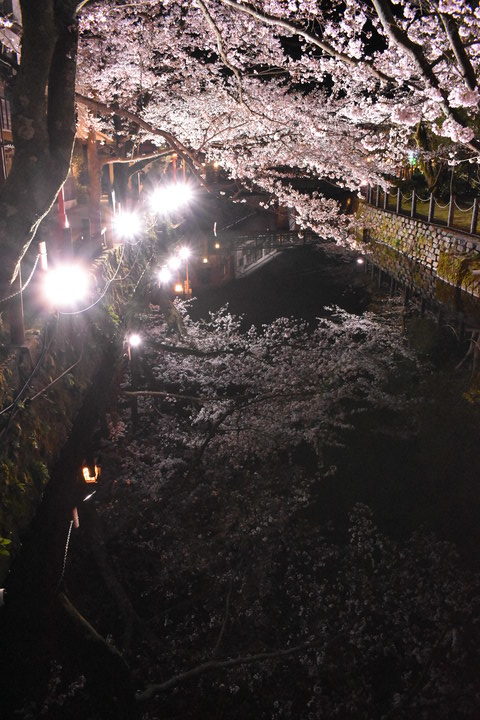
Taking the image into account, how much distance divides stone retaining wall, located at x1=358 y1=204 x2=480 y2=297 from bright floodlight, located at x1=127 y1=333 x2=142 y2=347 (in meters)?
11.4

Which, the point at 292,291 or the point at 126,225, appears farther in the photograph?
the point at 292,291

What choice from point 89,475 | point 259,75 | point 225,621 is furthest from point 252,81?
point 225,621

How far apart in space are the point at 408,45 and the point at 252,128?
10.2 meters

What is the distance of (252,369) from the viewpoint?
13398 millimetres

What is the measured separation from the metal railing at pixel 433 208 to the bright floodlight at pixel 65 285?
1295cm

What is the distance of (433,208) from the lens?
20516mm

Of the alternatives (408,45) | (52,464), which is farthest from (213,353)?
(408,45)

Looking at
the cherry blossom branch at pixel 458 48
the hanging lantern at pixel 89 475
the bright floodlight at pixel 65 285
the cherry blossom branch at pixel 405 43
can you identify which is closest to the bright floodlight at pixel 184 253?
the bright floodlight at pixel 65 285

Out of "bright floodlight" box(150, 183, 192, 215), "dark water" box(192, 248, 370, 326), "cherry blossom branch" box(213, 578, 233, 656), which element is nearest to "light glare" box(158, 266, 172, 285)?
"dark water" box(192, 248, 370, 326)

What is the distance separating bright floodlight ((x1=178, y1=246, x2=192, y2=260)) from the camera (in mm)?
28281

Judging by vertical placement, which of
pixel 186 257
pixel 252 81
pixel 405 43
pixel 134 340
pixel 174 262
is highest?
pixel 252 81

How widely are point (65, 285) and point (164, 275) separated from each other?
12.8 m

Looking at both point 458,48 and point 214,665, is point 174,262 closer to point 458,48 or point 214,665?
point 458,48

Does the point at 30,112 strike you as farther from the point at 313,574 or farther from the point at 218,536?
the point at 313,574
